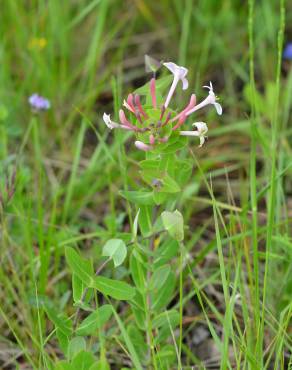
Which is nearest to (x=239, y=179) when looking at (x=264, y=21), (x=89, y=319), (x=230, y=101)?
Result: (x=230, y=101)

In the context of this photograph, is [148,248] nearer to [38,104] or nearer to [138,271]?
[138,271]

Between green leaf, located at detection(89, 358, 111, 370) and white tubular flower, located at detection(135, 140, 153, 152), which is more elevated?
white tubular flower, located at detection(135, 140, 153, 152)

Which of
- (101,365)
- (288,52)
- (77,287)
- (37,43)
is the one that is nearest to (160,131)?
(77,287)

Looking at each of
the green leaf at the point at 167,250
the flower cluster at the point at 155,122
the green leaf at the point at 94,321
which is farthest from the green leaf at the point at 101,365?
the flower cluster at the point at 155,122

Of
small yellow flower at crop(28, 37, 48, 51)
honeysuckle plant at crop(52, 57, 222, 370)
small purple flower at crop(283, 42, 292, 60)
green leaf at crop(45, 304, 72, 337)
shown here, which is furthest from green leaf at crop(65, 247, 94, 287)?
small purple flower at crop(283, 42, 292, 60)

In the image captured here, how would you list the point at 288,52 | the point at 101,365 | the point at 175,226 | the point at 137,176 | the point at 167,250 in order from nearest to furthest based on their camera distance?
the point at 101,365
the point at 175,226
the point at 167,250
the point at 137,176
the point at 288,52

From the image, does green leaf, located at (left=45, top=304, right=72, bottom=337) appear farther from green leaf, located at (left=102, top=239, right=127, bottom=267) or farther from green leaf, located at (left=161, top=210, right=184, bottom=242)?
green leaf, located at (left=161, top=210, right=184, bottom=242)
